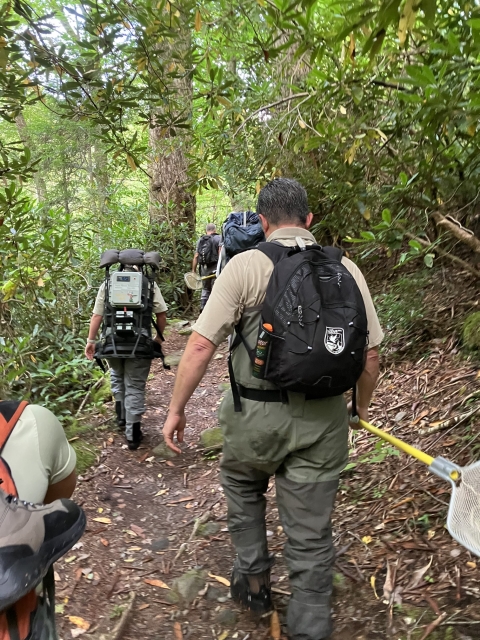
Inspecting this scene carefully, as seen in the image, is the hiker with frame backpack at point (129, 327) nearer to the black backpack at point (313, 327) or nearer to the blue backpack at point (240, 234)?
the blue backpack at point (240, 234)

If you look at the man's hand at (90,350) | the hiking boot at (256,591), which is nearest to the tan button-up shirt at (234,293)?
the hiking boot at (256,591)

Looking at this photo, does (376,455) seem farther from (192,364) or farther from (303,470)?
(192,364)

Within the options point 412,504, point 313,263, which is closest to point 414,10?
point 313,263

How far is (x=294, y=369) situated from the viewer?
2094 mm

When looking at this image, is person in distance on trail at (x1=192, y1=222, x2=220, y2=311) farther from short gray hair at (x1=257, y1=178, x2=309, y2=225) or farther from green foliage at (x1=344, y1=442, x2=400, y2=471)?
short gray hair at (x1=257, y1=178, x2=309, y2=225)

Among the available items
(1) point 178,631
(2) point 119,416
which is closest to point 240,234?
(2) point 119,416

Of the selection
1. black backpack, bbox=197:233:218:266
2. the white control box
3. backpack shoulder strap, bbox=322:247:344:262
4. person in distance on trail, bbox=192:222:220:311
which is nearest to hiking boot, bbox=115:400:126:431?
the white control box

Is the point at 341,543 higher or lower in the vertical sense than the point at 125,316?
lower

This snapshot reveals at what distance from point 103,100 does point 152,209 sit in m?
8.56

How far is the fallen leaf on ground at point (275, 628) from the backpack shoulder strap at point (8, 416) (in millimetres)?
1981

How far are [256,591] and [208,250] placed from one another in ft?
24.0

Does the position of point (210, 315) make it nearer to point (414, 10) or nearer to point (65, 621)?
point (414, 10)

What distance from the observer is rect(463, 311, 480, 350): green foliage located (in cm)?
427

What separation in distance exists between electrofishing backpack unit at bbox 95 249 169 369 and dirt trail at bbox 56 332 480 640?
105cm
